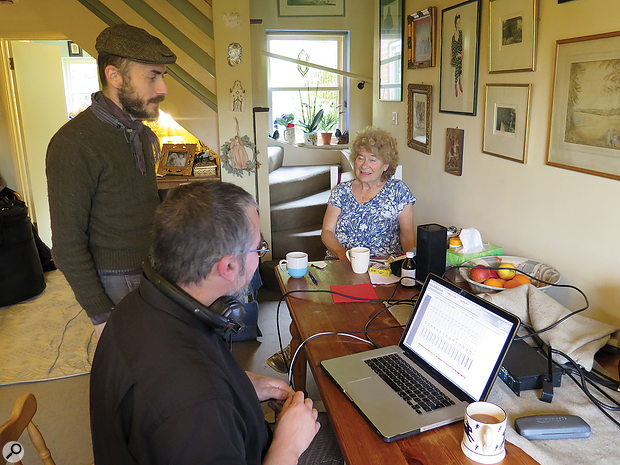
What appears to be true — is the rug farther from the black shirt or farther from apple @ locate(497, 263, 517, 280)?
apple @ locate(497, 263, 517, 280)

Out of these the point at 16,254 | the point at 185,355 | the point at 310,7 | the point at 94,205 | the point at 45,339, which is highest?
the point at 310,7

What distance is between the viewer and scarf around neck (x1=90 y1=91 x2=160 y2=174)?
1.82 metres

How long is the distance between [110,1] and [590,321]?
355 centimetres

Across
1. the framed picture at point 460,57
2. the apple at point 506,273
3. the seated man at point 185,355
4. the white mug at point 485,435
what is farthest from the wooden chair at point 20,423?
the framed picture at point 460,57

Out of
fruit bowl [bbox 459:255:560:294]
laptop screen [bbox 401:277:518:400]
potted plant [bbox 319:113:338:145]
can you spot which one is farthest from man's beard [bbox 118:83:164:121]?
potted plant [bbox 319:113:338:145]

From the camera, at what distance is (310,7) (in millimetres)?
5332

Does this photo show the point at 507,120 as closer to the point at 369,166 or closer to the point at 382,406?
the point at 369,166

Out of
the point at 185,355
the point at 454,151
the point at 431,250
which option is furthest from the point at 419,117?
the point at 185,355

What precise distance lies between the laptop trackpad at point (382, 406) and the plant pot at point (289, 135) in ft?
15.2

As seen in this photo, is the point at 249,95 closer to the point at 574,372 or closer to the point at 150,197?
the point at 150,197

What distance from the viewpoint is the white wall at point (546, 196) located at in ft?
5.80

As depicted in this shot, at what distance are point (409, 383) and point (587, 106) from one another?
3.88ft

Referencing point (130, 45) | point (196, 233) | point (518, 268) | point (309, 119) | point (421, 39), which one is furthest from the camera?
point (309, 119)

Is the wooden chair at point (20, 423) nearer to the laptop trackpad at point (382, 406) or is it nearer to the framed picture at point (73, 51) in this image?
the laptop trackpad at point (382, 406)
